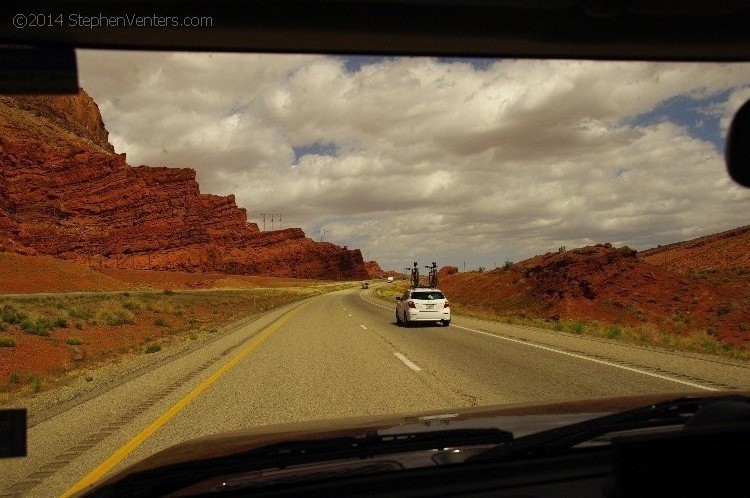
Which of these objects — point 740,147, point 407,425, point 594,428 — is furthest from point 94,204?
point 740,147

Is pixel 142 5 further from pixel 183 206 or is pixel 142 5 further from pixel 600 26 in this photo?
pixel 183 206

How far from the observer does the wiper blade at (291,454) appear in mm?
2830

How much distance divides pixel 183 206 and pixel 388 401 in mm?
150717

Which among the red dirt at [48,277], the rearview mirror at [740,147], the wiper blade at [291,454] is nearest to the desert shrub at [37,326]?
the wiper blade at [291,454]

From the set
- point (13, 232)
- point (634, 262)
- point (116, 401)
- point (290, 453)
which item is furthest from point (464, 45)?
point (13, 232)

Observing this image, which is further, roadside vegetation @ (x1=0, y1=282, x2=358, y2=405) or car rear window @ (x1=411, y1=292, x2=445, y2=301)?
car rear window @ (x1=411, y1=292, x2=445, y2=301)

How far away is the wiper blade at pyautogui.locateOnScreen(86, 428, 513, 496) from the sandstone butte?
106720mm

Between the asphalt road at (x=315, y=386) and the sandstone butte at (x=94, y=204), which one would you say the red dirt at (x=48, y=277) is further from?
the asphalt road at (x=315, y=386)

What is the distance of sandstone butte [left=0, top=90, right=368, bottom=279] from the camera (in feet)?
376

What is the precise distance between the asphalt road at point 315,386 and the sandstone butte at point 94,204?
98.0 metres

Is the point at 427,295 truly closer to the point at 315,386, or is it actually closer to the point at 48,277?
the point at 315,386

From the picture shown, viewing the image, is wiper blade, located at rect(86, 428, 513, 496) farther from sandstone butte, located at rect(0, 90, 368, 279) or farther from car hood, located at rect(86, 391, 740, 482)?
sandstone butte, located at rect(0, 90, 368, 279)

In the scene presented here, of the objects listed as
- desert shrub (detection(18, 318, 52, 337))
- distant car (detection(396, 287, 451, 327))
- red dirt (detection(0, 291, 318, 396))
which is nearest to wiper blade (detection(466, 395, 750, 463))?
red dirt (detection(0, 291, 318, 396))

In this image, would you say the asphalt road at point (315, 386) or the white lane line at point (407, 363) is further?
the white lane line at point (407, 363)
